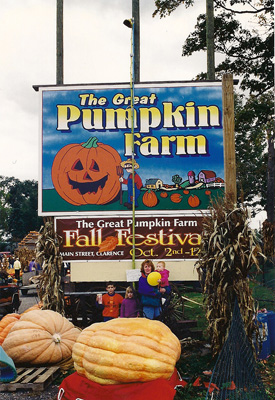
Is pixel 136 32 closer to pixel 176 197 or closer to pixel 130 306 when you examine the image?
pixel 176 197

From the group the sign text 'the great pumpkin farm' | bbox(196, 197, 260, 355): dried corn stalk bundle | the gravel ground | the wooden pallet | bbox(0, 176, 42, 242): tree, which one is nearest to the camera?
the gravel ground

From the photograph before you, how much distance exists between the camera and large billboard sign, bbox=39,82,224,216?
9695 millimetres

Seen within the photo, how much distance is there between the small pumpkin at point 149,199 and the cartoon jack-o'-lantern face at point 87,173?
59 centimetres

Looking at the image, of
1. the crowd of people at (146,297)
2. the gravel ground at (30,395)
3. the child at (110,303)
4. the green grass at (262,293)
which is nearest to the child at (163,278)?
the crowd of people at (146,297)

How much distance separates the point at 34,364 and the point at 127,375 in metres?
2.58

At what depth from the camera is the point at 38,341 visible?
26.5 feet

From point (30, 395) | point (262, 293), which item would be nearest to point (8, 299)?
point (30, 395)

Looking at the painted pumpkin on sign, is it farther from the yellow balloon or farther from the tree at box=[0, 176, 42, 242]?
the tree at box=[0, 176, 42, 242]

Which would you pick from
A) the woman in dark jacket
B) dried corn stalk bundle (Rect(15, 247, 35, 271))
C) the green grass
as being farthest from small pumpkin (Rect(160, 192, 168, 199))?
dried corn stalk bundle (Rect(15, 247, 35, 271))

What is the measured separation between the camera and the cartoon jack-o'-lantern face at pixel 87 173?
9.73 meters

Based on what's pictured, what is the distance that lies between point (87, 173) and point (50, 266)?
6.83 ft

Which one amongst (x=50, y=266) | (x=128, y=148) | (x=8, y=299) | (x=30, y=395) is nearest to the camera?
(x=30, y=395)

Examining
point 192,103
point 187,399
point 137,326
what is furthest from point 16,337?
point 192,103

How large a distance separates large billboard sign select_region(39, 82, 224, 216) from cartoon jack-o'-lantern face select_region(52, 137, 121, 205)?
2 centimetres
